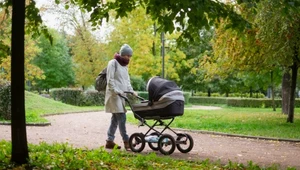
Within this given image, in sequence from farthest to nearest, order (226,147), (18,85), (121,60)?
(226,147), (121,60), (18,85)

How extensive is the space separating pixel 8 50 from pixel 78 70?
31.8 metres

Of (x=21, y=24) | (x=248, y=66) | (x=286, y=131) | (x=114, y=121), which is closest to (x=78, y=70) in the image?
(x=248, y=66)

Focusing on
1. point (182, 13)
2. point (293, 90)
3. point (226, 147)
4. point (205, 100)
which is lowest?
A: point (205, 100)

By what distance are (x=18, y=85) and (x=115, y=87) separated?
2.85m

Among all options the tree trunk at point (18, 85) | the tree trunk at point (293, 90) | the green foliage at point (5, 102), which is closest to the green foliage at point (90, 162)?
the tree trunk at point (18, 85)

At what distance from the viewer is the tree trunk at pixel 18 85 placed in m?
5.93

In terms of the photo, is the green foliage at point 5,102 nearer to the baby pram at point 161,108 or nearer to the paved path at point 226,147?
the paved path at point 226,147

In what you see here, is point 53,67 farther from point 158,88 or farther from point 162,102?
point 162,102

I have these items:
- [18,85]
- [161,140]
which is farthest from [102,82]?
[18,85]

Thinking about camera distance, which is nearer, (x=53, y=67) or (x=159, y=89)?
(x=159, y=89)

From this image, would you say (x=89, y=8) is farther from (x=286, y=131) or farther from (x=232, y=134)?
(x=286, y=131)

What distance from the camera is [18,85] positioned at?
592 cm

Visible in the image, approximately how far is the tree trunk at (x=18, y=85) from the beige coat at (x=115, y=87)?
2.69 m

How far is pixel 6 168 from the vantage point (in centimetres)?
571
